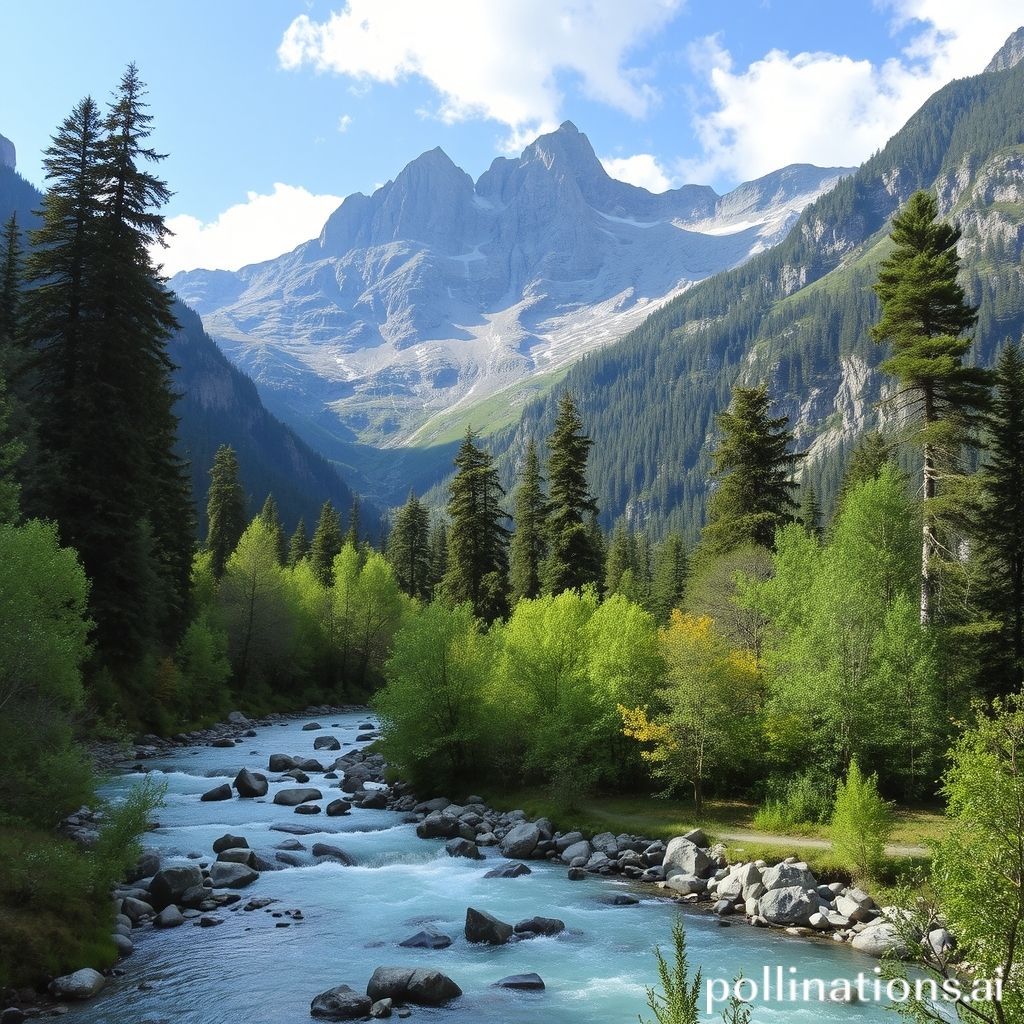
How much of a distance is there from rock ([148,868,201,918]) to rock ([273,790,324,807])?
12239 mm

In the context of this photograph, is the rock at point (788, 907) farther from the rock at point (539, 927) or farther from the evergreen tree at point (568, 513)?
the evergreen tree at point (568, 513)

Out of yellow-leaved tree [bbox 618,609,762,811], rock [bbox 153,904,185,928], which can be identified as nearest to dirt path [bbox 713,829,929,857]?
yellow-leaved tree [bbox 618,609,762,811]

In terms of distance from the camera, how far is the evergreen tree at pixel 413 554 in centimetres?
9694

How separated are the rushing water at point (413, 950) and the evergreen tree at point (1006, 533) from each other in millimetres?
18831

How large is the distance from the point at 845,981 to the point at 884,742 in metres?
11.9

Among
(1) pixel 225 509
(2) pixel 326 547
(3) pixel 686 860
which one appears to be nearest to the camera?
(3) pixel 686 860

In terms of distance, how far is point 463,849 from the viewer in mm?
29156

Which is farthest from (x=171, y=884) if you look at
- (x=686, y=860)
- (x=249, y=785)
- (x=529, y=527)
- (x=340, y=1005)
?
(x=529, y=527)

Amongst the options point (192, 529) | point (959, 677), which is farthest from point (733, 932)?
point (192, 529)

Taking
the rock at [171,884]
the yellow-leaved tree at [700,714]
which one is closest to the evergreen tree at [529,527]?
the yellow-leaved tree at [700,714]

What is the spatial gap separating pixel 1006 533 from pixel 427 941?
28.6 m

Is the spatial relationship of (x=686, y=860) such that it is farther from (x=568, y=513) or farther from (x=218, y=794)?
(x=568, y=513)

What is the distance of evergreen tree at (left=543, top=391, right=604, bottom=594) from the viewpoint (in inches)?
1966

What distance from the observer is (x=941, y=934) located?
66.4 ft
